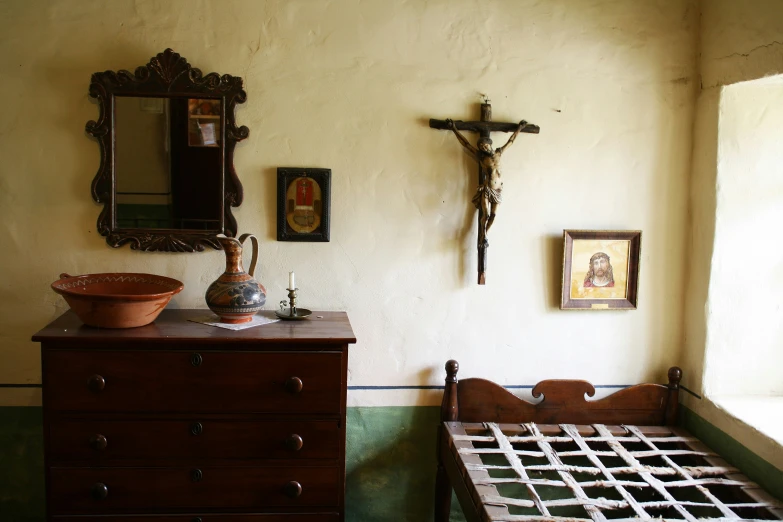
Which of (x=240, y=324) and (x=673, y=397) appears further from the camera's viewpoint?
(x=673, y=397)

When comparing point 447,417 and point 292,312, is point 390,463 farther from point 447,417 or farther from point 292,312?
point 292,312

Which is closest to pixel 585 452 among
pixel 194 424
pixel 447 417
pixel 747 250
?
pixel 447 417

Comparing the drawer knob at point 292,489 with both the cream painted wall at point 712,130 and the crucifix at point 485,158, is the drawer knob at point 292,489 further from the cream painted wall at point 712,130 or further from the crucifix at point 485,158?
the cream painted wall at point 712,130

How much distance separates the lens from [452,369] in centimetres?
263

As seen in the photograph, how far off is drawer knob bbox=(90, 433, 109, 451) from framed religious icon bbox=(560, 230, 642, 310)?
2.01 m

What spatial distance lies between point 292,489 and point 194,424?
1.46ft

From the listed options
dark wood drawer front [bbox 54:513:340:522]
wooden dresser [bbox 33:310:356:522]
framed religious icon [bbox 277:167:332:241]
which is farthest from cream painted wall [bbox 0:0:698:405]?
dark wood drawer front [bbox 54:513:340:522]

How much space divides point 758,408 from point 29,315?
322 cm

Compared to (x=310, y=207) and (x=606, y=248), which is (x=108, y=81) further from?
(x=606, y=248)

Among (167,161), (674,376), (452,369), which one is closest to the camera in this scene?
(167,161)

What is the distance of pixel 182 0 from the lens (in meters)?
2.53

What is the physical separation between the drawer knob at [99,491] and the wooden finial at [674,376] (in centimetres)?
246

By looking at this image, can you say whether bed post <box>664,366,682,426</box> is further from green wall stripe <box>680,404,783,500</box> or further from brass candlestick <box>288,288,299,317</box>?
brass candlestick <box>288,288,299,317</box>

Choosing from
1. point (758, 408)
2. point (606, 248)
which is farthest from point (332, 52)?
point (758, 408)
